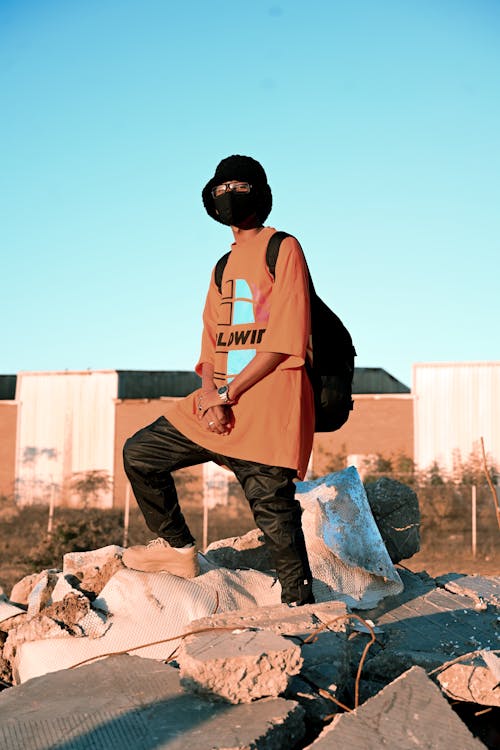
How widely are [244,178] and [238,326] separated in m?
0.65

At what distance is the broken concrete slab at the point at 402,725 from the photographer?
89.4 inches

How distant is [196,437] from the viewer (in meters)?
3.82

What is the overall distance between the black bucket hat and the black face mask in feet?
0.10

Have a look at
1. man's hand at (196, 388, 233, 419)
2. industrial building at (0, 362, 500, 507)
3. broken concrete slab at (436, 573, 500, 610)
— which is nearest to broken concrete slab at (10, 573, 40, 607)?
man's hand at (196, 388, 233, 419)

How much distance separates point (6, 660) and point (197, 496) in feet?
68.0

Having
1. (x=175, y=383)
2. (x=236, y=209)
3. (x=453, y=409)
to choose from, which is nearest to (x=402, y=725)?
(x=236, y=209)

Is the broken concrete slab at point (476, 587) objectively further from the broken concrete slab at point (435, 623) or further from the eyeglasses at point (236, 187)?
the eyeglasses at point (236, 187)

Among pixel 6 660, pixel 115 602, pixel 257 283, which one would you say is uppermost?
pixel 257 283

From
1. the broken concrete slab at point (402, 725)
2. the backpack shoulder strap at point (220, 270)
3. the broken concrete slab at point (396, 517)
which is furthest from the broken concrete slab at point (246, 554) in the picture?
the broken concrete slab at point (402, 725)

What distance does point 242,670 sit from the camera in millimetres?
2557

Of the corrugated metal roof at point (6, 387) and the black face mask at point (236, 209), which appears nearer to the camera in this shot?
the black face mask at point (236, 209)

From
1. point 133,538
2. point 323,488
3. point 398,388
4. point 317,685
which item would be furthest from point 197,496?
point 317,685

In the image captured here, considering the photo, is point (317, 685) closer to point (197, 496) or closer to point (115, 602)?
point (115, 602)

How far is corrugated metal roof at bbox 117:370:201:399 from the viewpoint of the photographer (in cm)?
2839
